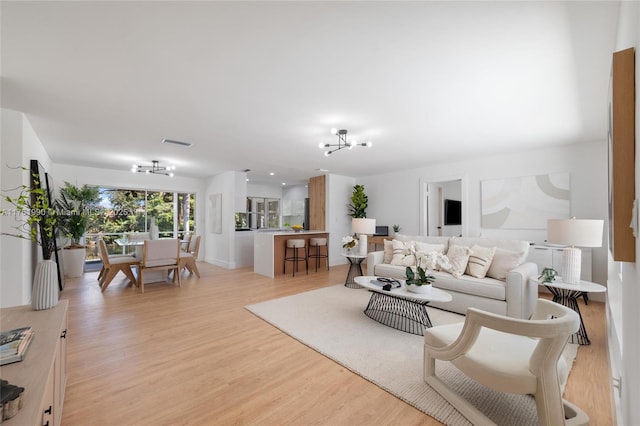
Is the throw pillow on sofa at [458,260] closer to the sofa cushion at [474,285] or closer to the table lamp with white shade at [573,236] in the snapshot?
the sofa cushion at [474,285]

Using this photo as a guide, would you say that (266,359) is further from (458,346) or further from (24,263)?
(24,263)

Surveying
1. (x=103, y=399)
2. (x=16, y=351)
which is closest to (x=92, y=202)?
(x=103, y=399)

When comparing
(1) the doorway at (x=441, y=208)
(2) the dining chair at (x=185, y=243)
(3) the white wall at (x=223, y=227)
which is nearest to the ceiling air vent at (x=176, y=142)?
(3) the white wall at (x=223, y=227)

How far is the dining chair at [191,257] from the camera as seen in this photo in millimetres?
5461

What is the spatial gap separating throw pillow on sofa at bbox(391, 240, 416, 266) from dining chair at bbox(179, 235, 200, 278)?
4.15m

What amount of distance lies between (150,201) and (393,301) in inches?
288

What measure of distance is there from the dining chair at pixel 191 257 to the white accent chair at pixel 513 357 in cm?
498

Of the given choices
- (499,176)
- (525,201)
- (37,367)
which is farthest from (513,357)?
(499,176)

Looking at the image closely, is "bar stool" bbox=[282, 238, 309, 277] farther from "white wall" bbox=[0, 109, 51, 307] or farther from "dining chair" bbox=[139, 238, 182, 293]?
"white wall" bbox=[0, 109, 51, 307]

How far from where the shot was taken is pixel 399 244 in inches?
182

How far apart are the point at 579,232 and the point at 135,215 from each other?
30.1ft

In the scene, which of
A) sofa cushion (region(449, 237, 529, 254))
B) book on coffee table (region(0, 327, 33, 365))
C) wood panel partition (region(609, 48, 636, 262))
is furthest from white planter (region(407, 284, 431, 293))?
book on coffee table (region(0, 327, 33, 365))

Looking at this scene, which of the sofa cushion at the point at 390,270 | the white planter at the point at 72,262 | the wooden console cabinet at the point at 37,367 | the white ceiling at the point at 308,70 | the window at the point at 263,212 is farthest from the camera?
the window at the point at 263,212

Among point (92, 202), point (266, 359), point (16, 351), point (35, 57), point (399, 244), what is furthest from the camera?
point (92, 202)
